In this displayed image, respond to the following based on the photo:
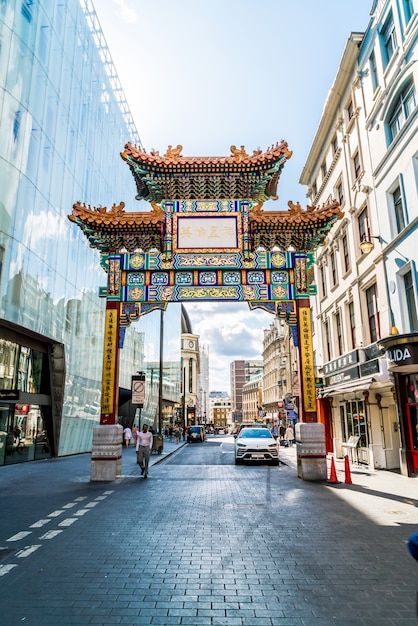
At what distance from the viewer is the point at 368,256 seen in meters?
17.6

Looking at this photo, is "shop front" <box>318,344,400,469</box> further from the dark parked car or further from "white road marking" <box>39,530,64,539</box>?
the dark parked car

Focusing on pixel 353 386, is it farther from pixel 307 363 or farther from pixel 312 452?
pixel 312 452

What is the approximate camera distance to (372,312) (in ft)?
58.5

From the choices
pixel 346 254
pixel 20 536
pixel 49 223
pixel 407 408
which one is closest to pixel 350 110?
pixel 346 254

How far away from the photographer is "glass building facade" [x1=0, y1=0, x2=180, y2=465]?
59.3 ft

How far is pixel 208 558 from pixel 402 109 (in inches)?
593

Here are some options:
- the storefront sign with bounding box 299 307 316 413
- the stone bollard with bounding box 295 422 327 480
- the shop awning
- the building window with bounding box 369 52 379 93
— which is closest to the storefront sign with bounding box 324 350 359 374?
the shop awning

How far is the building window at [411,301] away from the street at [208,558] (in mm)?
5584

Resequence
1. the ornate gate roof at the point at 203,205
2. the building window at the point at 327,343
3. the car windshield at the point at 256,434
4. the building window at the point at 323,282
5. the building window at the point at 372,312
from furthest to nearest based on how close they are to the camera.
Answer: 1. the building window at the point at 323,282
2. the building window at the point at 327,343
3. the car windshield at the point at 256,434
4. the building window at the point at 372,312
5. the ornate gate roof at the point at 203,205

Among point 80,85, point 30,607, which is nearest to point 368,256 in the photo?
point 30,607

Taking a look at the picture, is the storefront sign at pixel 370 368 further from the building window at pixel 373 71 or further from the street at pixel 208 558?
the building window at pixel 373 71

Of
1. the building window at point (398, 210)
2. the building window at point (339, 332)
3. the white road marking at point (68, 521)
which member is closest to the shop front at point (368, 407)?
the building window at point (339, 332)

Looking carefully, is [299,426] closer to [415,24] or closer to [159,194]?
[159,194]

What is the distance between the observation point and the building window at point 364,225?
1805 cm
